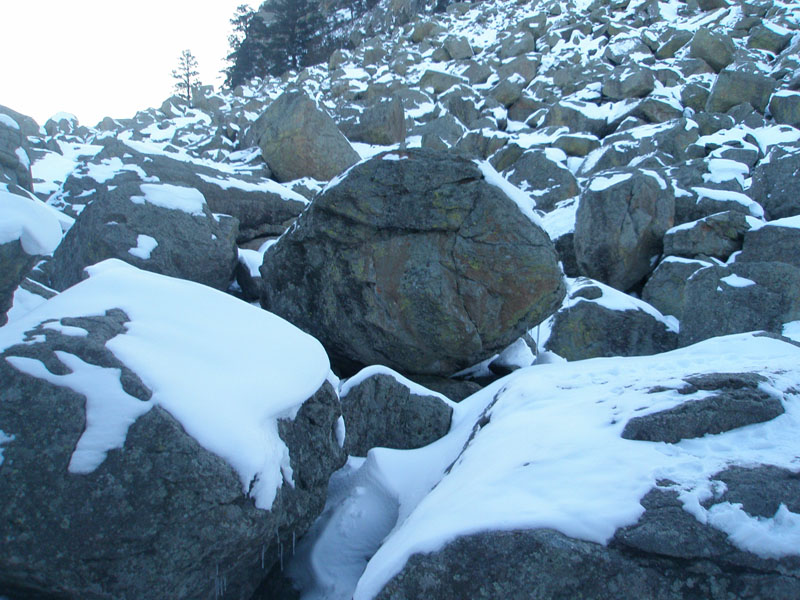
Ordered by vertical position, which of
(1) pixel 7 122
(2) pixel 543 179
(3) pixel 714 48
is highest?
(1) pixel 7 122

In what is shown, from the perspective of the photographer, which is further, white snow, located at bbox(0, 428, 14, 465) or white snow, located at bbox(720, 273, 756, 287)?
white snow, located at bbox(720, 273, 756, 287)

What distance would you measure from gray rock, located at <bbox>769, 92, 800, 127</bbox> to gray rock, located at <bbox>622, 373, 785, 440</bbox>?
2060 centimetres

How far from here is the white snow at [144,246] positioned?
6500 millimetres

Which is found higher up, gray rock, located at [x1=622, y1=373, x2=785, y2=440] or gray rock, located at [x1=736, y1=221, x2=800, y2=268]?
gray rock, located at [x1=622, y1=373, x2=785, y2=440]

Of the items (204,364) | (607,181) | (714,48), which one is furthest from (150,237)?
(714,48)

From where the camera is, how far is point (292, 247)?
6434 mm

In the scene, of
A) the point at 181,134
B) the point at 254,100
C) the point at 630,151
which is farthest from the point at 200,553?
the point at 254,100

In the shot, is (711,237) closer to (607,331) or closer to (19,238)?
(607,331)

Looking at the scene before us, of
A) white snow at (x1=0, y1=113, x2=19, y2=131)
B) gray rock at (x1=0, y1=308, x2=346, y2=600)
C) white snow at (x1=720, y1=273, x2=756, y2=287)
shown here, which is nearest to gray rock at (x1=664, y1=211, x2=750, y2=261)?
white snow at (x1=720, y1=273, x2=756, y2=287)

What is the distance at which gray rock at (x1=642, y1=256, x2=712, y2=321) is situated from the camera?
33.5ft

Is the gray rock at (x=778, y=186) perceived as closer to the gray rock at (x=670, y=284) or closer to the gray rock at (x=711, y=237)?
the gray rock at (x=711, y=237)

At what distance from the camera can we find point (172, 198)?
714 centimetres

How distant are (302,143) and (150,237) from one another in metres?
5.60

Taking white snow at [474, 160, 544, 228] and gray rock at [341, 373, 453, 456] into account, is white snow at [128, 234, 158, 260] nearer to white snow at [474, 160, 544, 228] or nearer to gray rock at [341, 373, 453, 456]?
gray rock at [341, 373, 453, 456]
